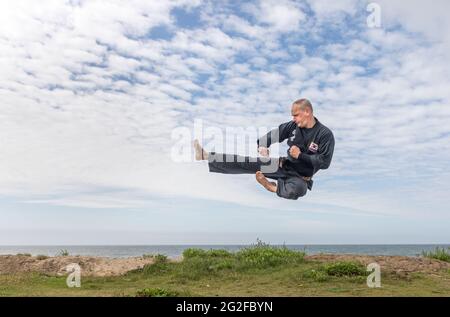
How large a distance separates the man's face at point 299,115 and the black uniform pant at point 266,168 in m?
0.82

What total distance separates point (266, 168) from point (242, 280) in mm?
9158

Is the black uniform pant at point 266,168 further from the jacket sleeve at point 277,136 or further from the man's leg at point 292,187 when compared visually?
the jacket sleeve at point 277,136

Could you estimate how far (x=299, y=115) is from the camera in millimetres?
9211

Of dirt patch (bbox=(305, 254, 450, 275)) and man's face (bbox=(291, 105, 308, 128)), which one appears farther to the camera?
dirt patch (bbox=(305, 254, 450, 275))

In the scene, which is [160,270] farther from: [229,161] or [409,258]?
[229,161]

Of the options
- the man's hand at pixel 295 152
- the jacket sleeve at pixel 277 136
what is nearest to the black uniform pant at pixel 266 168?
the jacket sleeve at pixel 277 136

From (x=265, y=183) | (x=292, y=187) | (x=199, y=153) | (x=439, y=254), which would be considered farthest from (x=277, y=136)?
(x=439, y=254)

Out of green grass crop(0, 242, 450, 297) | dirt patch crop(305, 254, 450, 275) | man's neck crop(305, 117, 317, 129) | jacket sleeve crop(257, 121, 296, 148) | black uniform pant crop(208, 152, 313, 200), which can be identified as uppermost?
man's neck crop(305, 117, 317, 129)

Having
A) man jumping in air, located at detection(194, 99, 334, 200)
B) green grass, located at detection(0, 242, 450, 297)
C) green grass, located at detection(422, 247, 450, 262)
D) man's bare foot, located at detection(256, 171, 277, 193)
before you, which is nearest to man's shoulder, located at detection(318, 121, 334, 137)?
man jumping in air, located at detection(194, 99, 334, 200)

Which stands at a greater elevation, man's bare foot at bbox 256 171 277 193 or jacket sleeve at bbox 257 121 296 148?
jacket sleeve at bbox 257 121 296 148

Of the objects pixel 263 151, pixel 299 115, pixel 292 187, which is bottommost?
pixel 292 187

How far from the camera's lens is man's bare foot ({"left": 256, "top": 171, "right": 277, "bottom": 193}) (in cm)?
956

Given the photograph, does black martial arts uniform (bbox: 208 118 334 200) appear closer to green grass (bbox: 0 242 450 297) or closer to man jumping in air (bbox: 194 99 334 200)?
man jumping in air (bbox: 194 99 334 200)

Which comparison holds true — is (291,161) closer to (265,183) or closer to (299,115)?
(265,183)
